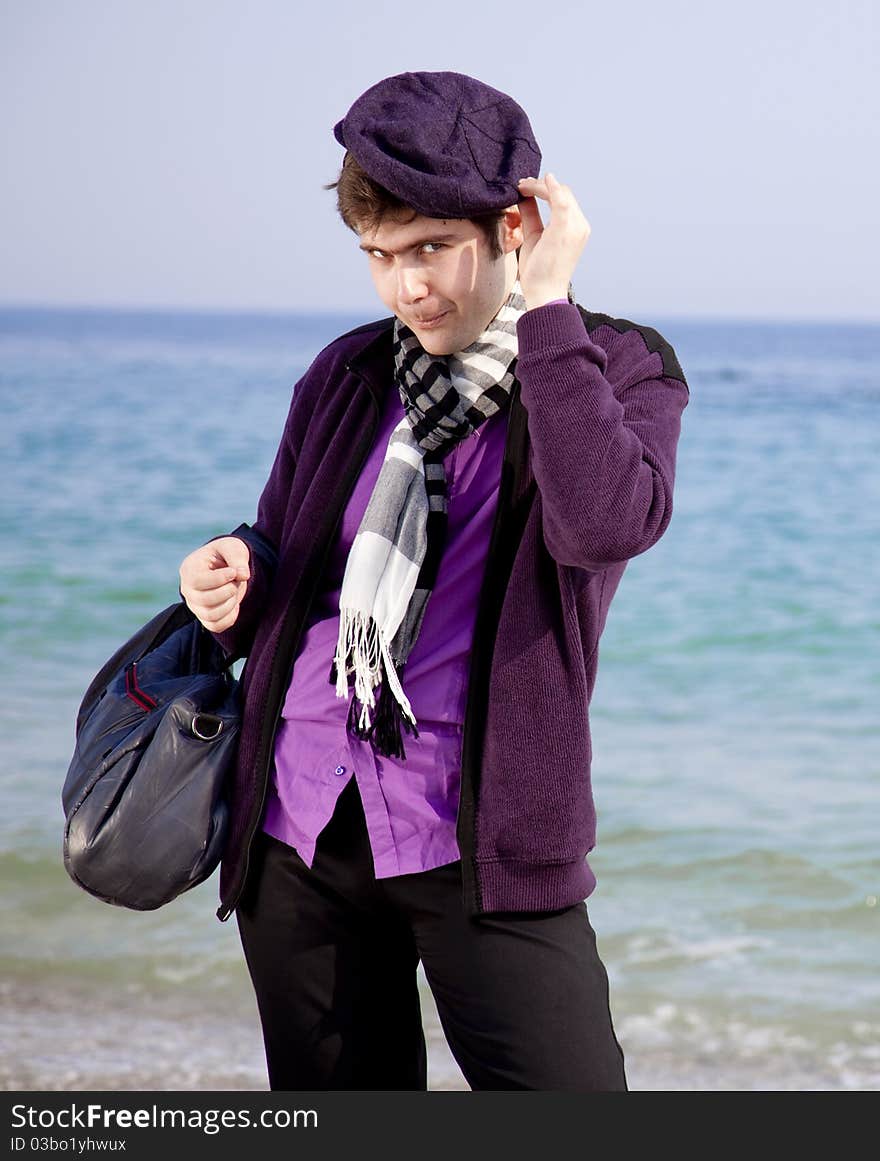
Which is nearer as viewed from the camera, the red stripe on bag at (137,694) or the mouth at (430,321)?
the mouth at (430,321)

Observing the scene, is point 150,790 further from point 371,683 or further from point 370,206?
point 370,206

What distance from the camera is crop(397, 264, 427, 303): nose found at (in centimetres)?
161

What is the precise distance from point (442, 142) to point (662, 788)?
146 inches

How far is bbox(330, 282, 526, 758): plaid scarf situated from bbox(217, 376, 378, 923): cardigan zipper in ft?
0.23

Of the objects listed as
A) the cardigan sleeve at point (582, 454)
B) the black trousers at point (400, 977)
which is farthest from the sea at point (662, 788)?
the cardigan sleeve at point (582, 454)

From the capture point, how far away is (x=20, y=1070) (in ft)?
9.82

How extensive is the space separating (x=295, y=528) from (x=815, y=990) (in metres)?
2.42

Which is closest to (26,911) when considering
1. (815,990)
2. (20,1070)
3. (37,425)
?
(20,1070)

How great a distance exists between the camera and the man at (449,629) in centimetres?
156

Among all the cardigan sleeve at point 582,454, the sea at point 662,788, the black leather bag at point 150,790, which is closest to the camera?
the cardigan sleeve at point 582,454

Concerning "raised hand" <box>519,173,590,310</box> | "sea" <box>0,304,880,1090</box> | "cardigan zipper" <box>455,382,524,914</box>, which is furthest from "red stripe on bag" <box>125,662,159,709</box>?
"sea" <box>0,304,880,1090</box>

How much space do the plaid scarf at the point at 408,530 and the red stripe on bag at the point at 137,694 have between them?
0.84 ft

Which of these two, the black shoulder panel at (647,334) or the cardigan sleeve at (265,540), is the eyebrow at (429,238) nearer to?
the black shoulder panel at (647,334)

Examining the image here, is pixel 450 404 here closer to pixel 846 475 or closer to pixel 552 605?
pixel 552 605
